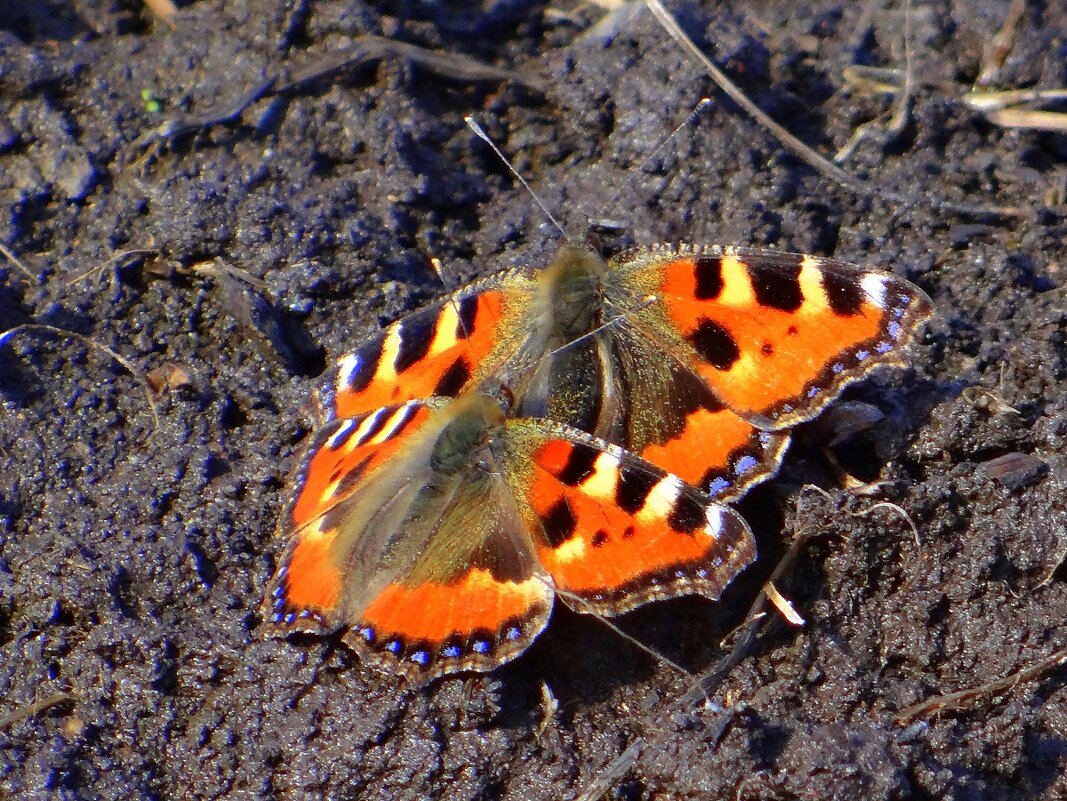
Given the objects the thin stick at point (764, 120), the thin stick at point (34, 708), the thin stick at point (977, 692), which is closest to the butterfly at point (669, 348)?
the thin stick at point (977, 692)

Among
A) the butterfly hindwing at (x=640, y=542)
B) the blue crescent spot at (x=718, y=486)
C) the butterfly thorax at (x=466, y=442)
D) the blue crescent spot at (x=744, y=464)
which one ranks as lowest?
the blue crescent spot at (x=718, y=486)

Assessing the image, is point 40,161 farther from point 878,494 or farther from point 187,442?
point 878,494

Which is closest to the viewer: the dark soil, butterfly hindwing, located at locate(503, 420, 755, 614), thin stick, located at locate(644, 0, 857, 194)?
butterfly hindwing, located at locate(503, 420, 755, 614)

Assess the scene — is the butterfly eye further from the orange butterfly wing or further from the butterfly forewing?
the butterfly forewing

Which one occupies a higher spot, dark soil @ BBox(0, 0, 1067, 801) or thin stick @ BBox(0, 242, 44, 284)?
thin stick @ BBox(0, 242, 44, 284)

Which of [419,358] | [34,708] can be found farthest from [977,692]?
[34,708]

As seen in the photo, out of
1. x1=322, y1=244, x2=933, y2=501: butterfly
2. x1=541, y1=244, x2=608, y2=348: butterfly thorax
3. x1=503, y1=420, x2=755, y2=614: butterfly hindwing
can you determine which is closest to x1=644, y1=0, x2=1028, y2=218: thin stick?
x1=322, y1=244, x2=933, y2=501: butterfly

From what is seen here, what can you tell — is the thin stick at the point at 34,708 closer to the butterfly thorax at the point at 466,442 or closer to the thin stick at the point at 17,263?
the butterfly thorax at the point at 466,442

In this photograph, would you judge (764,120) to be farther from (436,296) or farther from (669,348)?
(436,296)

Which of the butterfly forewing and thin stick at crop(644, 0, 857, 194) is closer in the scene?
the butterfly forewing
